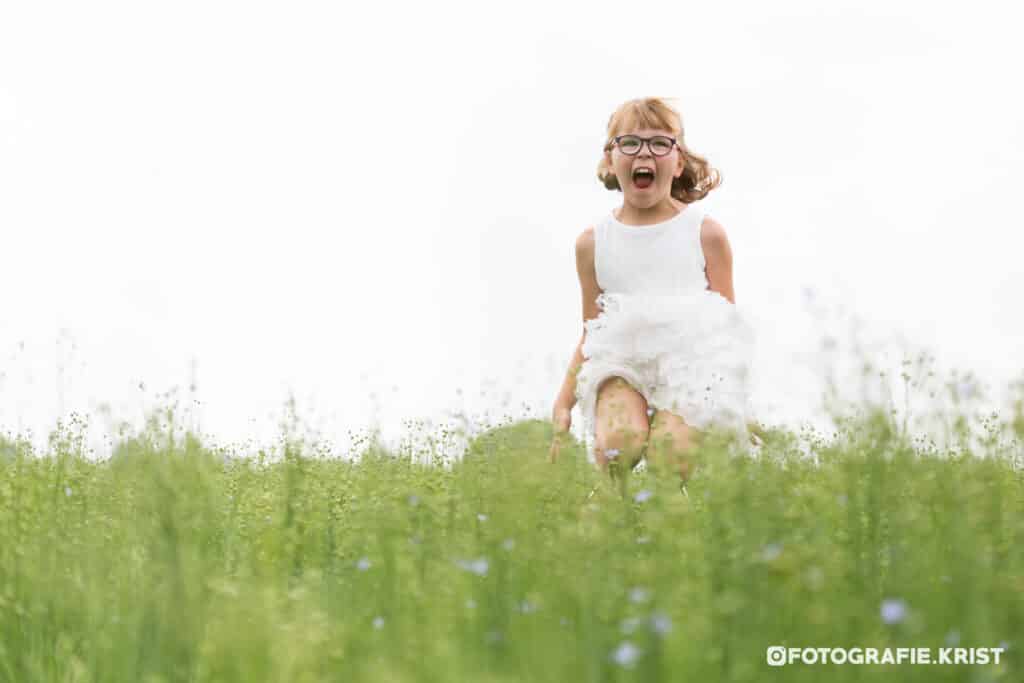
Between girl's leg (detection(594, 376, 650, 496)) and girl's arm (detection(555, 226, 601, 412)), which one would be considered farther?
girl's arm (detection(555, 226, 601, 412))

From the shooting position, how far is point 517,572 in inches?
137

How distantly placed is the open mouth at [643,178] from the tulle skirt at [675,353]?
0.66m

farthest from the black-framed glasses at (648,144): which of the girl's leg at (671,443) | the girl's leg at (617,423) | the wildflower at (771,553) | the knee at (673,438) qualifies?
the wildflower at (771,553)

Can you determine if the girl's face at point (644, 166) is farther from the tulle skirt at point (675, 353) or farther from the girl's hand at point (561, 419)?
the girl's hand at point (561, 419)

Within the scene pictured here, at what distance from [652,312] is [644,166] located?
0.88 metres

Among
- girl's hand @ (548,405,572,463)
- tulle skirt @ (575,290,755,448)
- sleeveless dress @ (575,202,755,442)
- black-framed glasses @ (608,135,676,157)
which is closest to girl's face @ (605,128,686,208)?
black-framed glasses @ (608,135,676,157)

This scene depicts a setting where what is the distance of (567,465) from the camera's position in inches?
190

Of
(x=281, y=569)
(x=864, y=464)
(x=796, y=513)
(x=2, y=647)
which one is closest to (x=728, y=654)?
(x=796, y=513)

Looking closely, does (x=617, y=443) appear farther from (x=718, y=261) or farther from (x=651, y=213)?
(x=651, y=213)

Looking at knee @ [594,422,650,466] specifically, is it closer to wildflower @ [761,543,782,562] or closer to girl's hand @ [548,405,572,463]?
girl's hand @ [548,405,572,463]

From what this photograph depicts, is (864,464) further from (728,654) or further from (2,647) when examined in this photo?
(2,647)

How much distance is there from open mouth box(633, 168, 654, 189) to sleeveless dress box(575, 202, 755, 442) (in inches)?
9.7

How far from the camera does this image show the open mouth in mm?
5695

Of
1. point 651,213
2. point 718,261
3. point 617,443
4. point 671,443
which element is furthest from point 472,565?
point 651,213
